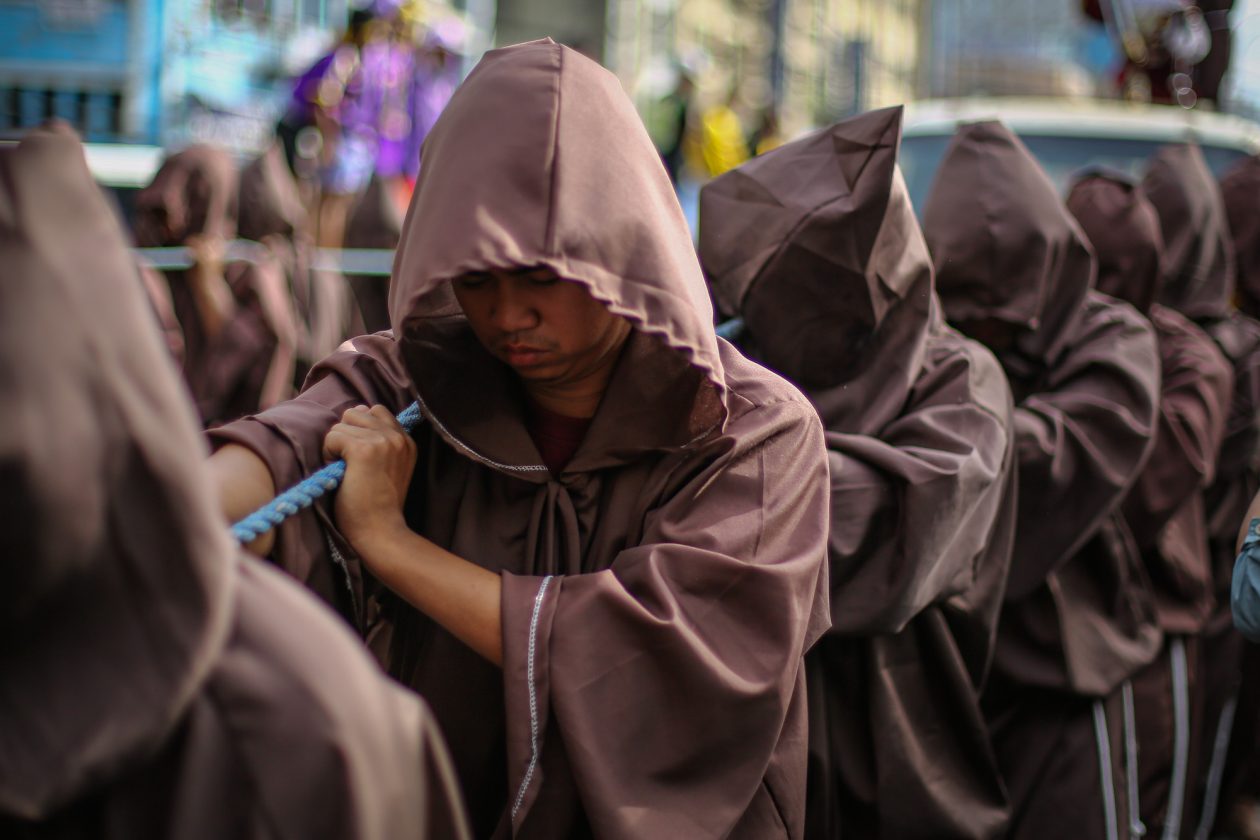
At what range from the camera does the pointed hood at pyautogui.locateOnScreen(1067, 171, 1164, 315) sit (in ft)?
13.6

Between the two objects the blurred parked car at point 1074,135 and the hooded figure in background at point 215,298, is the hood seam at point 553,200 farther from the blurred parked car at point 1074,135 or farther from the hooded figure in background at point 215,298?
the hooded figure in background at point 215,298

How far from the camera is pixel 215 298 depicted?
626 cm

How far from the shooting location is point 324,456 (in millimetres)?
1892

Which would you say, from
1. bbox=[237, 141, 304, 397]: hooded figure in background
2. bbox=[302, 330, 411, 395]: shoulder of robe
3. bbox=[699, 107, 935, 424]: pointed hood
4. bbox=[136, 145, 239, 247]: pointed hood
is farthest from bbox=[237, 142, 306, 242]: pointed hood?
bbox=[302, 330, 411, 395]: shoulder of robe

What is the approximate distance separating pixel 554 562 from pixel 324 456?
1.22ft

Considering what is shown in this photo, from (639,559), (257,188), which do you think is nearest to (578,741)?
(639,559)

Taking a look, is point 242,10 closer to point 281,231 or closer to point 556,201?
point 281,231

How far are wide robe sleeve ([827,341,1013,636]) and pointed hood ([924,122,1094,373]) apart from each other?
711mm

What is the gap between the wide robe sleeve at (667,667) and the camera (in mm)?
1794

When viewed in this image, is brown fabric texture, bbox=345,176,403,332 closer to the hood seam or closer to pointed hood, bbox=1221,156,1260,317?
pointed hood, bbox=1221,156,1260,317

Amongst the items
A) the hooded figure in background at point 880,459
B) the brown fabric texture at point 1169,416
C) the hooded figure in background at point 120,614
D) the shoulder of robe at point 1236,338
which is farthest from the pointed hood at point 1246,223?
the hooded figure in background at point 120,614

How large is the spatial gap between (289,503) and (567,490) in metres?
0.48

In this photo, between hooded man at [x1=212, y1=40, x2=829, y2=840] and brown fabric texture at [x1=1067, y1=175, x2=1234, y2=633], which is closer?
hooded man at [x1=212, y1=40, x2=829, y2=840]

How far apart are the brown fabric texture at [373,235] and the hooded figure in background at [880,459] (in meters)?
5.24
